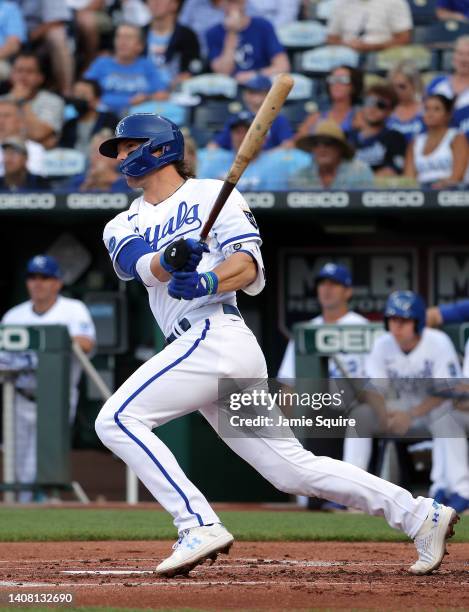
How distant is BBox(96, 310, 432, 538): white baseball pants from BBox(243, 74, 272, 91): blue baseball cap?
6.24 meters

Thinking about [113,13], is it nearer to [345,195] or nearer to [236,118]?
[236,118]

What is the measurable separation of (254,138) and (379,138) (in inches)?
230

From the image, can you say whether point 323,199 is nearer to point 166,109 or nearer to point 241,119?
point 241,119

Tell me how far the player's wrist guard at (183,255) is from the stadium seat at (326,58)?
22.9 ft

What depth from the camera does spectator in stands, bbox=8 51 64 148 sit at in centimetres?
1067

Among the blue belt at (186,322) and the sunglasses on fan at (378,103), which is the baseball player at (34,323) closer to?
the sunglasses on fan at (378,103)

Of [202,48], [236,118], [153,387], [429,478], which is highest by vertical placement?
[202,48]

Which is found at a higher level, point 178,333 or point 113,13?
point 113,13

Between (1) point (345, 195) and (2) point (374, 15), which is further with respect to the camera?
(2) point (374, 15)

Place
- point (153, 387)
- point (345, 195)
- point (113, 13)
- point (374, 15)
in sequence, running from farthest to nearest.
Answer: point (113, 13), point (374, 15), point (345, 195), point (153, 387)

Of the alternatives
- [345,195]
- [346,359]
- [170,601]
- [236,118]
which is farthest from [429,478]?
[170,601]

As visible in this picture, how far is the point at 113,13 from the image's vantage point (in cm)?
1176

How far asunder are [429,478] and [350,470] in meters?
3.68
